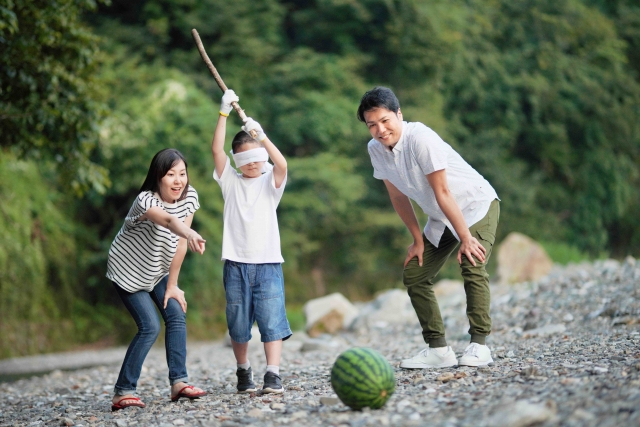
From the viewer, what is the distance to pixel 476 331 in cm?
509

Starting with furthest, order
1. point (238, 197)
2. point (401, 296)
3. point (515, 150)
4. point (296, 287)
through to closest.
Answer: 1. point (515, 150)
2. point (296, 287)
3. point (401, 296)
4. point (238, 197)

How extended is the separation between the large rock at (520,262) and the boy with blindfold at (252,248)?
11206 mm

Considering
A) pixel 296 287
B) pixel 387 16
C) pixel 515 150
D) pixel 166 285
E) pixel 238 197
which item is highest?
pixel 387 16

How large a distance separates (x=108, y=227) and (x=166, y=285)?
13.3 metres

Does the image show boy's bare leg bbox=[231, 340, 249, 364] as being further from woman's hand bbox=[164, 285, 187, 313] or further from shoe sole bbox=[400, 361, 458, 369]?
shoe sole bbox=[400, 361, 458, 369]

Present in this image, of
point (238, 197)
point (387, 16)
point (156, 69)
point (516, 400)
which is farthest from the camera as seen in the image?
point (387, 16)

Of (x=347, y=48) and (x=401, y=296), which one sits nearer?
(x=401, y=296)

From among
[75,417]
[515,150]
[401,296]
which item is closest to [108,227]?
[401,296]

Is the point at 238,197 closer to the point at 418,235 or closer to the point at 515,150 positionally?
the point at 418,235

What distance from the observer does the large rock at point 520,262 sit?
51.1 feet

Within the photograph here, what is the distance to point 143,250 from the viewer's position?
4977 millimetres

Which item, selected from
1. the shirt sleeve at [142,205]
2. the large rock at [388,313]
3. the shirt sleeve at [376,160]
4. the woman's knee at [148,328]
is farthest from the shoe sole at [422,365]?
the large rock at [388,313]

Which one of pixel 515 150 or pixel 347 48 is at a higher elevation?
pixel 347 48

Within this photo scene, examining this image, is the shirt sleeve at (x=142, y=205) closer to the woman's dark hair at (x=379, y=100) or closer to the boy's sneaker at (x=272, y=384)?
the boy's sneaker at (x=272, y=384)
